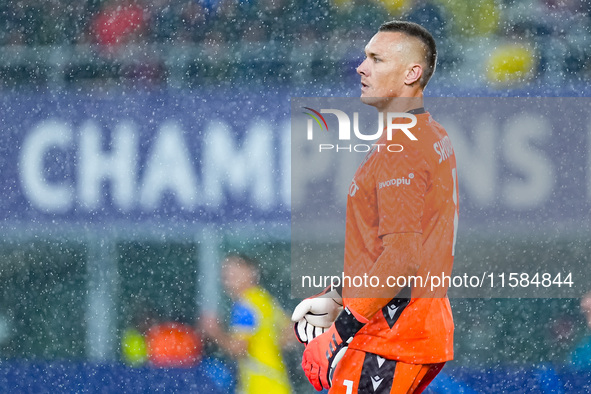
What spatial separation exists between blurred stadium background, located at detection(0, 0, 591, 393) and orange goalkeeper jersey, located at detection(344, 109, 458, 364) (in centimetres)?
66

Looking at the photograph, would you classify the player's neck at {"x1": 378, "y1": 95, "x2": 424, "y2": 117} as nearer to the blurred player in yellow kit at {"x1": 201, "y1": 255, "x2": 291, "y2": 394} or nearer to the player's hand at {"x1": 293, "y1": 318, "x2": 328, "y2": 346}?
the player's hand at {"x1": 293, "y1": 318, "x2": 328, "y2": 346}

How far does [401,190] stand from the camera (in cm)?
194

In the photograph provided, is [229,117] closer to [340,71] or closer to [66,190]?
[340,71]

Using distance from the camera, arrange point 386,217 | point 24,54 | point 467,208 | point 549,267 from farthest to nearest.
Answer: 1. point 24,54
2. point 549,267
3. point 467,208
4. point 386,217

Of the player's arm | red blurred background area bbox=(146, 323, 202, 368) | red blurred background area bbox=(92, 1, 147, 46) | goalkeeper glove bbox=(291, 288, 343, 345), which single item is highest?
red blurred background area bbox=(92, 1, 147, 46)

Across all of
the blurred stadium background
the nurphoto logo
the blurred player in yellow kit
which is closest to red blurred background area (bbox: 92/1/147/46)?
the blurred stadium background

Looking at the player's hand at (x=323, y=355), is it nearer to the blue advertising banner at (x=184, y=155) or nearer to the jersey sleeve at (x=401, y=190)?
the jersey sleeve at (x=401, y=190)

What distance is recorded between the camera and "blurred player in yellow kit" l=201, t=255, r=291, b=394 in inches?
113

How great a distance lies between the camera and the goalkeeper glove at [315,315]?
203 centimetres

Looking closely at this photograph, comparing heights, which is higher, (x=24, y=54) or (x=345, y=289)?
(x=24, y=54)

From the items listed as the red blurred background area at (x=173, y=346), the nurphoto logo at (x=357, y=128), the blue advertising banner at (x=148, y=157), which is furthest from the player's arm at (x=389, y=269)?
the red blurred background area at (x=173, y=346)

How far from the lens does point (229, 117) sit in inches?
115

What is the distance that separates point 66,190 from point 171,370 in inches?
32.9

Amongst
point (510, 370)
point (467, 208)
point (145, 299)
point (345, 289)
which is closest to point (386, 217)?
point (345, 289)
